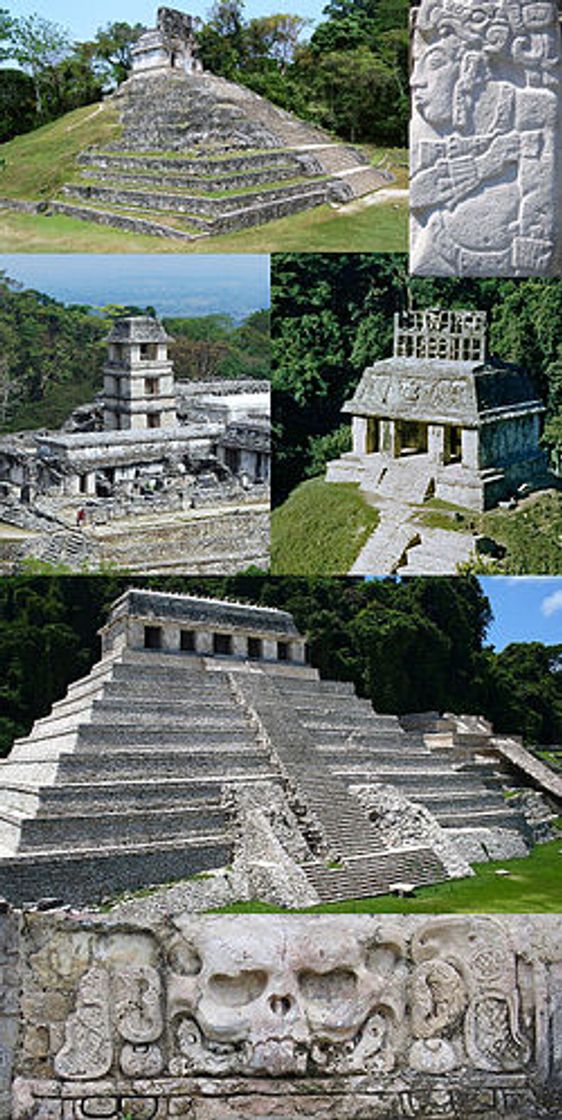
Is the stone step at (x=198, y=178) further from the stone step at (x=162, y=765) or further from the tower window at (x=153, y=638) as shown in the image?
the stone step at (x=162, y=765)

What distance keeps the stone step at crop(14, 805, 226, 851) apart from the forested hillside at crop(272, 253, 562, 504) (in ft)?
9.40

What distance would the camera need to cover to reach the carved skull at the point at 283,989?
635 centimetres

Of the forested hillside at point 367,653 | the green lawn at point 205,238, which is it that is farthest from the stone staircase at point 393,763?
the green lawn at point 205,238

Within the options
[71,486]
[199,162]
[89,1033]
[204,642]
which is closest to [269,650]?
[204,642]

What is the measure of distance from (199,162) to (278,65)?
127 cm

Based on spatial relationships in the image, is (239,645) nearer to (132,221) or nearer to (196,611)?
(196,611)

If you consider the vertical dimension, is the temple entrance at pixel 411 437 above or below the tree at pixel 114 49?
below

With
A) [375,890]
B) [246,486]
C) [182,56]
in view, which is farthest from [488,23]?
[375,890]

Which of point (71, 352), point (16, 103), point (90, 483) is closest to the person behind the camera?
point (90, 483)

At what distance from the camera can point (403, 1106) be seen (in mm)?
6363

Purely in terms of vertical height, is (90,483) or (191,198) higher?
(191,198)

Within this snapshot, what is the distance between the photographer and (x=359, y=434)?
41.3ft

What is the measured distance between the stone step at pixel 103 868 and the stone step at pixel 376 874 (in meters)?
0.88

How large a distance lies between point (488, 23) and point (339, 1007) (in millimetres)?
7435
